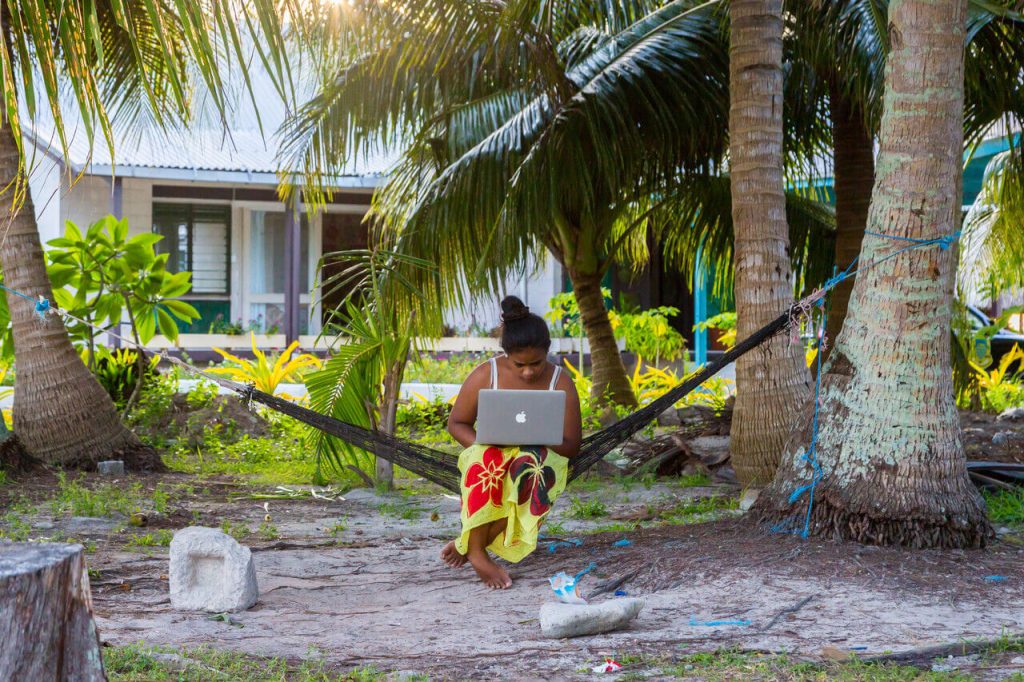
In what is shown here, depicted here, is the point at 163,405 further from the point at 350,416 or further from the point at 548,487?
the point at 548,487

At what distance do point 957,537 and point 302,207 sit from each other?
13.7 meters

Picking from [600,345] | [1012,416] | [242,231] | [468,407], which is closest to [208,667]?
[468,407]

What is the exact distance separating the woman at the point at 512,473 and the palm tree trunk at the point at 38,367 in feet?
12.1

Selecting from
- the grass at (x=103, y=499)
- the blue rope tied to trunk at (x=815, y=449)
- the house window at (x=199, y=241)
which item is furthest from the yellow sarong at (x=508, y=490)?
the house window at (x=199, y=241)

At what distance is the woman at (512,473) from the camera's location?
15.0 feet

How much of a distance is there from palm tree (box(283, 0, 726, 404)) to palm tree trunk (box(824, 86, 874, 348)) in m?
0.82

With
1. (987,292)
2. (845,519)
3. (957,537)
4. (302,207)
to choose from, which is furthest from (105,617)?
(302,207)

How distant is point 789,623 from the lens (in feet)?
12.4

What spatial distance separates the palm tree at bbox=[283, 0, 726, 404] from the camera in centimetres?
705

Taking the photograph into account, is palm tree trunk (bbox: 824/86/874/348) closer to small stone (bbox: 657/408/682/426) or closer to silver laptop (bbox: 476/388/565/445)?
small stone (bbox: 657/408/682/426)

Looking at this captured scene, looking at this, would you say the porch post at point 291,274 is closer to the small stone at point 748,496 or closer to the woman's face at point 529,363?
the small stone at point 748,496

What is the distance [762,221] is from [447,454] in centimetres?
210

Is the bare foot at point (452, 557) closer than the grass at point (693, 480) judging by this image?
Yes

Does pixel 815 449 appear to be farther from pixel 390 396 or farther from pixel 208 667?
pixel 390 396
